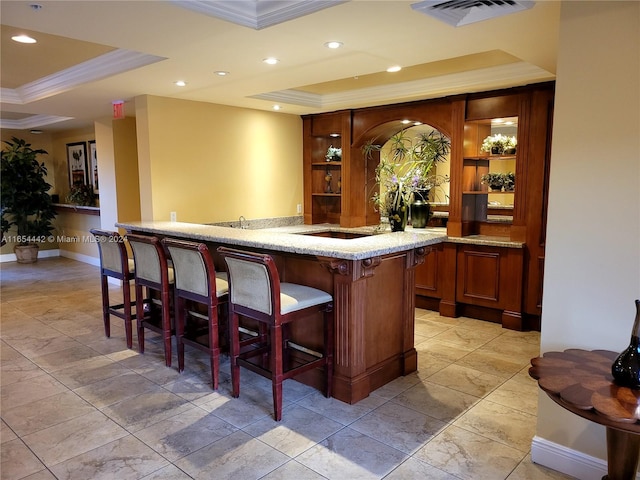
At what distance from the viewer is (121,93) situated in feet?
14.9

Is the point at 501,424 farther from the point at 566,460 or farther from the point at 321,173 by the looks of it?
the point at 321,173

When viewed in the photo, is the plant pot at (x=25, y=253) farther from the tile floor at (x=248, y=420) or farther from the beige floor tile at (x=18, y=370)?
the beige floor tile at (x=18, y=370)

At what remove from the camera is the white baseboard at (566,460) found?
216 centimetres

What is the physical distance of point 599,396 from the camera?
164 centimetres

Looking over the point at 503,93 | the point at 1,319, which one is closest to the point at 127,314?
the point at 1,319

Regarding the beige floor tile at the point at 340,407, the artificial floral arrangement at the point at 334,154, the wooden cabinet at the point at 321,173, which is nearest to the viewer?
the beige floor tile at the point at 340,407

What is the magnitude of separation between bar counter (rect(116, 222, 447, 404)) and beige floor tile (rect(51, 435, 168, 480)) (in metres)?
1.20

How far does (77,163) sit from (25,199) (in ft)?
3.40

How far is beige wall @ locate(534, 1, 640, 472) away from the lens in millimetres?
1965

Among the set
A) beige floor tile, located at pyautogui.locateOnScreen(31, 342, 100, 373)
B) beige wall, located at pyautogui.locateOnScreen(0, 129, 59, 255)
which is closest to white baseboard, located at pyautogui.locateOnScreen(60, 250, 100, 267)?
beige wall, located at pyautogui.locateOnScreen(0, 129, 59, 255)

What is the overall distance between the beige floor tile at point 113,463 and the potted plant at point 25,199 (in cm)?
685

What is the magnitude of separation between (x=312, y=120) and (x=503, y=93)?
8.28 ft

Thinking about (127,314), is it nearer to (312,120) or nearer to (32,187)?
(312,120)

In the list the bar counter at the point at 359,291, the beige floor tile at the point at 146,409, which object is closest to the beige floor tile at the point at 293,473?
the bar counter at the point at 359,291
